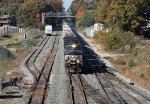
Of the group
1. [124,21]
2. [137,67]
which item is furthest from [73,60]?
[124,21]

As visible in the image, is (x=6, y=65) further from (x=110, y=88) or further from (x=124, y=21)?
(x=124, y=21)

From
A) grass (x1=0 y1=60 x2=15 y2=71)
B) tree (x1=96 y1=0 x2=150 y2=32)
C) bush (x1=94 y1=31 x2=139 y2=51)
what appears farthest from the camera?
tree (x1=96 y1=0 x2=150 y2=32)

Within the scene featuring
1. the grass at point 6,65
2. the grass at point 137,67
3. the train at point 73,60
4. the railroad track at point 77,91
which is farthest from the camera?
the grass at point 6,65

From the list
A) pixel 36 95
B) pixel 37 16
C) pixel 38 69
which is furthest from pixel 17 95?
pixel 37 16

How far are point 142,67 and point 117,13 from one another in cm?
2247

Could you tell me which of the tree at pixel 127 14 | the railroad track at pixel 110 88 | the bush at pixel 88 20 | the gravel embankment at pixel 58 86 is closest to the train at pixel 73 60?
the gravel embankment at pixel 58 86

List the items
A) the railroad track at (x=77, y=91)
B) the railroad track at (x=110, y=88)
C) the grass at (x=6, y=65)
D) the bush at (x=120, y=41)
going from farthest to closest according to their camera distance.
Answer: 1. the bush at (x=120, y=41)
2. the grass at (x=6, y=65)
3. the railroad track at (x=110, y=88)
4. the railroad track at (x=77, y=91)

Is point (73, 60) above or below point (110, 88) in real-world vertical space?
above

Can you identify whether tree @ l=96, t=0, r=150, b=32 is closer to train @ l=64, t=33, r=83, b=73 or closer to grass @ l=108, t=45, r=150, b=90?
grass @ l=108, t=45, r=150, b=90

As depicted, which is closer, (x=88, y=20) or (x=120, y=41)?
(x=120, y=41)

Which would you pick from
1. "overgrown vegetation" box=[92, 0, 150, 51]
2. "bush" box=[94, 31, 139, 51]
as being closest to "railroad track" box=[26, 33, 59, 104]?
"bush" box=[94, 31, 139, 51]

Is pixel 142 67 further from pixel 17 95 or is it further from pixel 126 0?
pixel 126 0

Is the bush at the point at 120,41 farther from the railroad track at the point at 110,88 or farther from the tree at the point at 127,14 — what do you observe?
the railroad track at the point at 110,88

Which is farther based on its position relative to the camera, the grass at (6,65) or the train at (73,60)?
the grass at (6,65)
